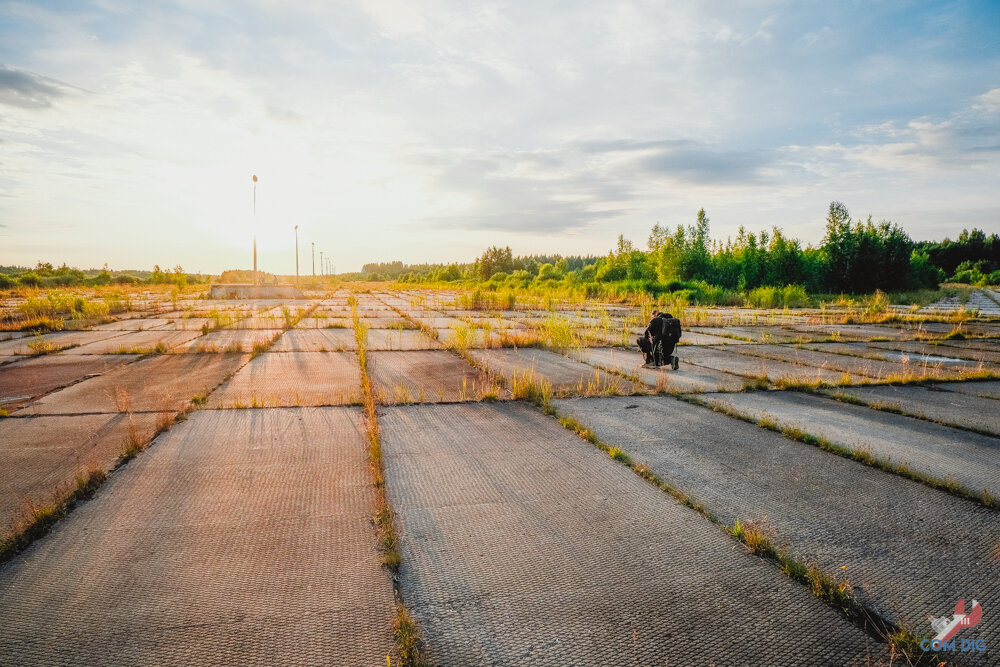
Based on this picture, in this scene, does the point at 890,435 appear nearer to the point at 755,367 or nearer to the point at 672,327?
the point at 672,327

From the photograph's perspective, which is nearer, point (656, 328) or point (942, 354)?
point (656, 328)

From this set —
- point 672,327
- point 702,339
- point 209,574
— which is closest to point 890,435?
point 672,327

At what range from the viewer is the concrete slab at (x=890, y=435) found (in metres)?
3.94

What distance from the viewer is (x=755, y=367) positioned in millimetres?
8609

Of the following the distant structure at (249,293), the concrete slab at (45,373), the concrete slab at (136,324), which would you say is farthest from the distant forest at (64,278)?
the concrete slab at (45,373)

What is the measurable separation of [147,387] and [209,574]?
17.4 feet

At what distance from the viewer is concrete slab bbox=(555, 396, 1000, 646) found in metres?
2.42

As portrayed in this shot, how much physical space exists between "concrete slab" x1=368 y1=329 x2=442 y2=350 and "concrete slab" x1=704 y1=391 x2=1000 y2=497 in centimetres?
623

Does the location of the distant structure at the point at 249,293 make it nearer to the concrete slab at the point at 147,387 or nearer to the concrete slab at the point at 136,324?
the concrete slab at the point at 136,324

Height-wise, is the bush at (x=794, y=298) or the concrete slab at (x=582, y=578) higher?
the bush at (x=794, y=298)

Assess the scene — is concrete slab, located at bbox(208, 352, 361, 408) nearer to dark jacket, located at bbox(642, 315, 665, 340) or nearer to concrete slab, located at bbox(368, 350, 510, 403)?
concrete slab, located at bbox(368, 350, 510, 403)

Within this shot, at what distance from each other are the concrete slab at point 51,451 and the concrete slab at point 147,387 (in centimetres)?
38

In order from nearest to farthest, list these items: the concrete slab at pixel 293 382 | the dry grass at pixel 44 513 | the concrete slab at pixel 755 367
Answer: the dry grass at pixel 44 513, the concrete slab at pixel 293 382, the concrete slab at pixel 755 367

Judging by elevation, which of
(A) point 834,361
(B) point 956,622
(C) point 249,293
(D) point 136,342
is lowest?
(B) point 956,622
